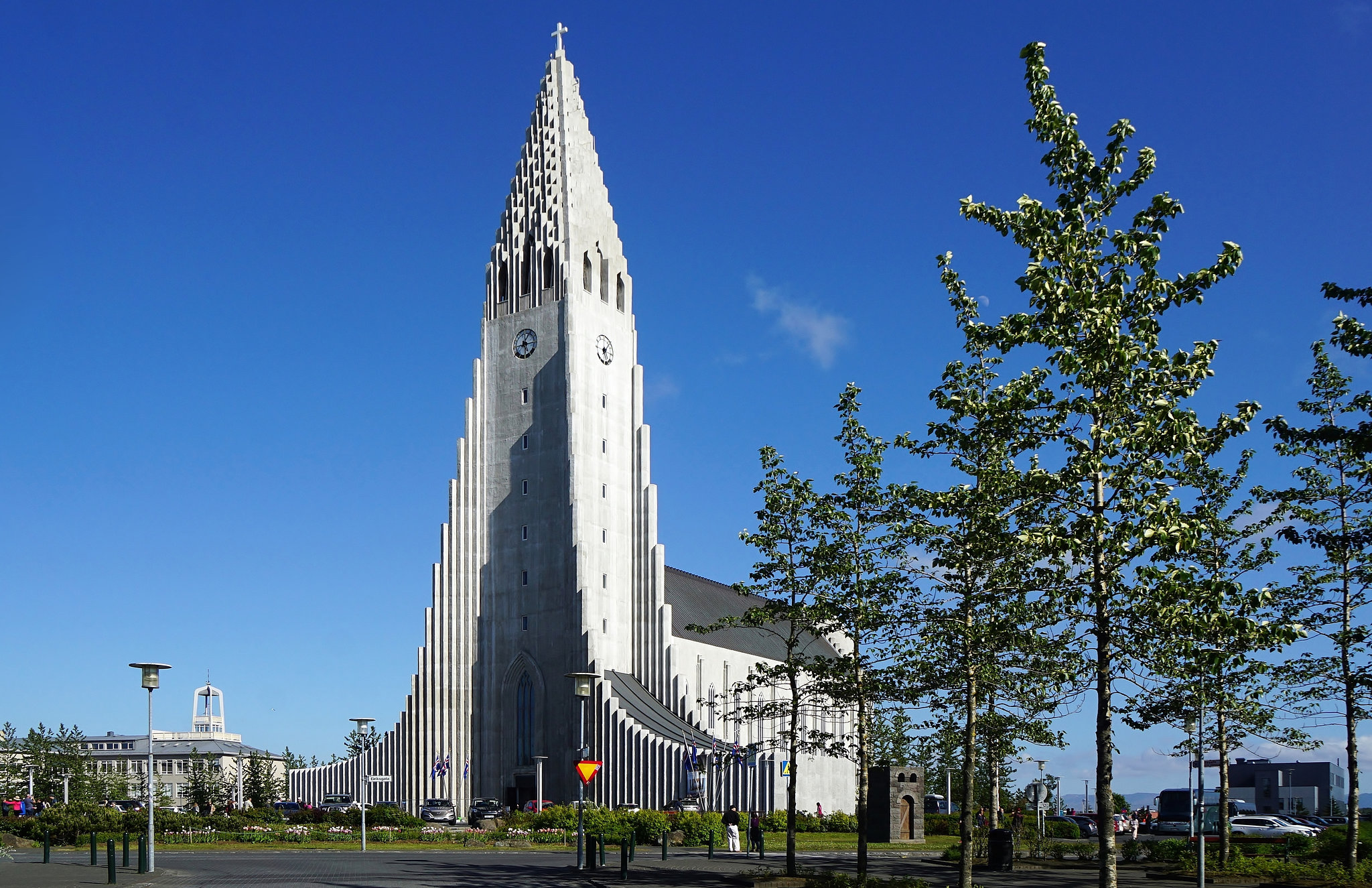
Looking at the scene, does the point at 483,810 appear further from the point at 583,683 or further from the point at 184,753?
the point at 184,753

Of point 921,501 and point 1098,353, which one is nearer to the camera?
point 1098,353

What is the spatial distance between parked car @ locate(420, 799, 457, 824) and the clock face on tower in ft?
101

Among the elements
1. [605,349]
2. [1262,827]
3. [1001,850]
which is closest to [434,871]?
[1001,850]

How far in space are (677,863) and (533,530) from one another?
47.6m

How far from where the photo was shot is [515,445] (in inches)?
3509

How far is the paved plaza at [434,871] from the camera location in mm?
32219

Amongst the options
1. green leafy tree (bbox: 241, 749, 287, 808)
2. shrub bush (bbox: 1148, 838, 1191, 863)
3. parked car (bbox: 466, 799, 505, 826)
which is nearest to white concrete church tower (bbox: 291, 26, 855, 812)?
green leafy tree (bbox: 241, 749, 287, 808)

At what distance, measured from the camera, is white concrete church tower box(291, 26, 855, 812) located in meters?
84.2

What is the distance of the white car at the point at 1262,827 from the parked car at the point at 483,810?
35.8 metres

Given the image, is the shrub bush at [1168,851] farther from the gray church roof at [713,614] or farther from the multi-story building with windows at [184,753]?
the multi-story building with windows at [184,753]

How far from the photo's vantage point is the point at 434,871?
36.3 m

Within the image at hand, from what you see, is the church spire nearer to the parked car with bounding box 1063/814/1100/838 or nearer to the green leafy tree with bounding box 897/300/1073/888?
the parked car with bounding box 1063/814/1100/838

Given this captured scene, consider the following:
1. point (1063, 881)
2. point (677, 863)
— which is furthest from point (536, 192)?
point (1063, 881)

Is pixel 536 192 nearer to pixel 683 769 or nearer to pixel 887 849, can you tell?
pixel 683 769
